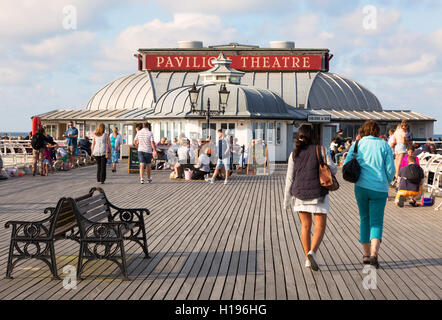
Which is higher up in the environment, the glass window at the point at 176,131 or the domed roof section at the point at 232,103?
the domed roof section at the point at 232,103

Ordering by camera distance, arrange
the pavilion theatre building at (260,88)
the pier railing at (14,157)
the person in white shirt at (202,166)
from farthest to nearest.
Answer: the pavilion theatre building at (260,88) < the pier railing at (14,157) < the person in white shirt at (202,166)

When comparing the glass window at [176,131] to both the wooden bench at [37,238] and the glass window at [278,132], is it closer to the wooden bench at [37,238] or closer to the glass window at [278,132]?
the glass window at [278,132]

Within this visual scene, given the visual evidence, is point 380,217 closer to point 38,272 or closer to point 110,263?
point 110,263

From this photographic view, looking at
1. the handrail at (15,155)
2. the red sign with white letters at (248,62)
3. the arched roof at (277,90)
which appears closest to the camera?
the handrail at (15,155)

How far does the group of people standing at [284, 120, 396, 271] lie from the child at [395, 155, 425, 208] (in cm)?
644

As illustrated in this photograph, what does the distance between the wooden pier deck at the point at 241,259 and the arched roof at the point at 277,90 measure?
107 feet

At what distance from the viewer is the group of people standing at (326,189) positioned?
756 cm

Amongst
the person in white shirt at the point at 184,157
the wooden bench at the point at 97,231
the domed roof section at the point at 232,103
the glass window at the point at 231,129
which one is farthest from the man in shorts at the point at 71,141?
the wooden bench at the point at 97,231

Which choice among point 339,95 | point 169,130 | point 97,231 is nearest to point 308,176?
point 97,231

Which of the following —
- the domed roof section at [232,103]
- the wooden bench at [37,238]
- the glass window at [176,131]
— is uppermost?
the domed roof section at [232,103]

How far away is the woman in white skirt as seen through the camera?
755cm

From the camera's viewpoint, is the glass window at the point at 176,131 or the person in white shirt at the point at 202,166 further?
the glass window at the point at 176,131

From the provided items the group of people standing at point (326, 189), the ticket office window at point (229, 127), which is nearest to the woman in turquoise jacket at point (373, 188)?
the group of people standing at point (326, 189)
